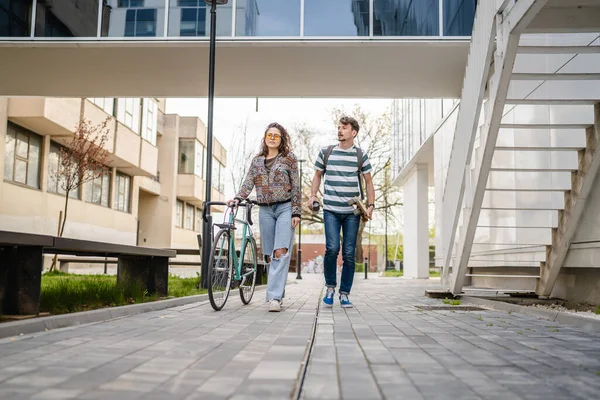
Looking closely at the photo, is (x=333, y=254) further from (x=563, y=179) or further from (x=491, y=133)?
(x=563, y=179)

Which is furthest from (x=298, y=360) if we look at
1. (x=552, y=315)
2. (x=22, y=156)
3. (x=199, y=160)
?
(x=199, y=160)

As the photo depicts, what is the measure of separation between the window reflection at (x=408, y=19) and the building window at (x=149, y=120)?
20.7 m

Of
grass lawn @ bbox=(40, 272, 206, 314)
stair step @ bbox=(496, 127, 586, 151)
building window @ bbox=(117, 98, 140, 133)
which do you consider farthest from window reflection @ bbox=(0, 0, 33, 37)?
building window @ bbox=(117, 98, 140, 133)

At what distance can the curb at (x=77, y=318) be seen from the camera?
4.70m

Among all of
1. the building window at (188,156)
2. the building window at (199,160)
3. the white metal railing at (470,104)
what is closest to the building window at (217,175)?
the building window at (199,160)

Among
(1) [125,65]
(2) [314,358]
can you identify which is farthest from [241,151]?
(2) [314,358]

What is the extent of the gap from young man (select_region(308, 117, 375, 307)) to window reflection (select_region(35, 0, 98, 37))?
27.0 ft

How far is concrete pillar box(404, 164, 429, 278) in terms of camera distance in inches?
1168

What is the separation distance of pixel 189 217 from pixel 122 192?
14191 mm

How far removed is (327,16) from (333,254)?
24.7ft

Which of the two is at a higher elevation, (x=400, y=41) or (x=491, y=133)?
(x=400, y=41)

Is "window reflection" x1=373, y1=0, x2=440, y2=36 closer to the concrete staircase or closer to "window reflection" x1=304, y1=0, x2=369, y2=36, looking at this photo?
"window reflection" x1=304, y1=0, x2=369, y2=36

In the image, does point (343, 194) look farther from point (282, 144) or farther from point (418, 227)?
point (418, 227)

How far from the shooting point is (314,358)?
3.95 metres
